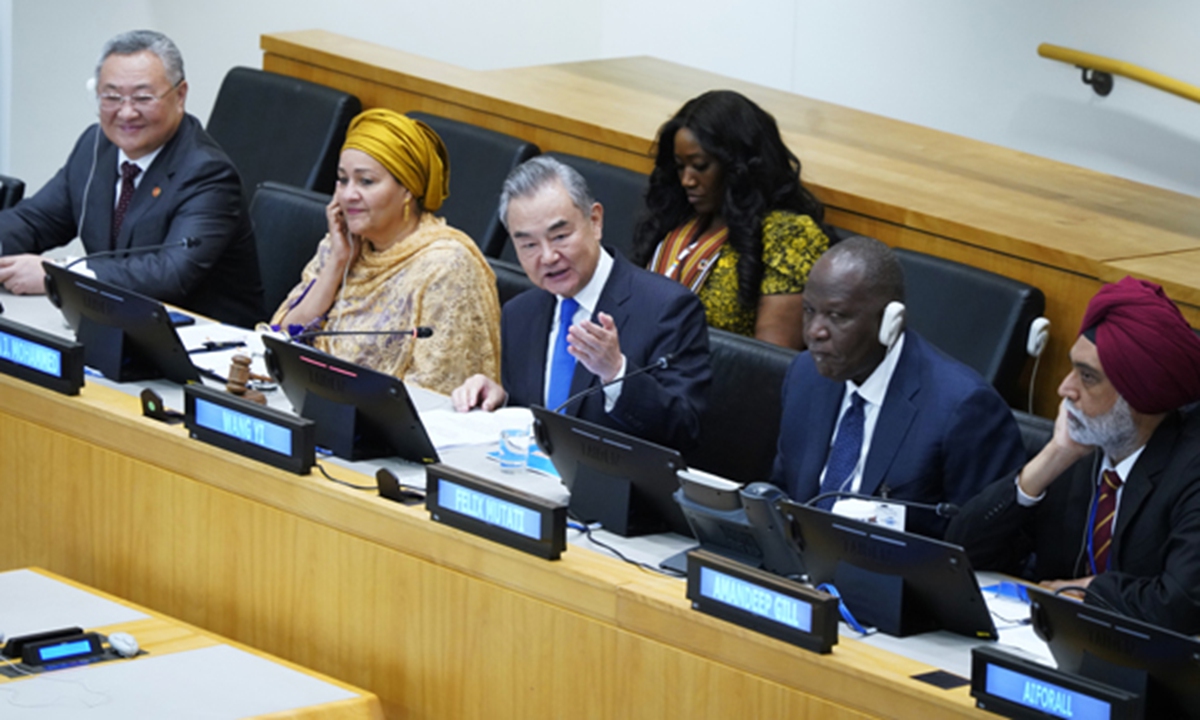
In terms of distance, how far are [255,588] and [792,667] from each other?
94cm

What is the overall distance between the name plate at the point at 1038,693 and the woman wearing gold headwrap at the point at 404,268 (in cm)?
164

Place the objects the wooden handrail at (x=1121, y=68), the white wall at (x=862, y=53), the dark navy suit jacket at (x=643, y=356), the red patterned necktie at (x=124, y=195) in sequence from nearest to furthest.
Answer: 1. the dark navy suit jacket at (x=643, y=356)
2. the red patterned necktie at (x=124, y=195)
3. the wooden handrail at (x=1121, y=68)
4. the white wall at (x=862, y=53)

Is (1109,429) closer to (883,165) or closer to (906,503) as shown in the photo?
(906,503)

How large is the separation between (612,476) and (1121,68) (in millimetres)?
3774

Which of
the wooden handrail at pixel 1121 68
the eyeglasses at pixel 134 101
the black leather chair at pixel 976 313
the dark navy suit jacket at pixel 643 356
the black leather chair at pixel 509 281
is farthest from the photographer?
the wooden handrail at pixel 1121 68

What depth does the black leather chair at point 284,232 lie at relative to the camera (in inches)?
158

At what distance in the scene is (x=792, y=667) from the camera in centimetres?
194

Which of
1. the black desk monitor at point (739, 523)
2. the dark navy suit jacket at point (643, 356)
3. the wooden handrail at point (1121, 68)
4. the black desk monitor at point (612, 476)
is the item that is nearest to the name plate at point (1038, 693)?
the black desk monitor at point (739, 523)

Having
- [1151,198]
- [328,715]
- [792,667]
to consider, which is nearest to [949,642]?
[792,667]

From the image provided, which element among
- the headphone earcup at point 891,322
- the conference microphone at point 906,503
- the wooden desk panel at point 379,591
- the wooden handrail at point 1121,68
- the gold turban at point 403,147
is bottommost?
the wooden desk panel at point 379,591

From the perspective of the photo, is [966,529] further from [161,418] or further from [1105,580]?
[161,418]

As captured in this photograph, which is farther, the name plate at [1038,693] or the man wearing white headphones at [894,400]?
the man wearing white headphones at [894,400]

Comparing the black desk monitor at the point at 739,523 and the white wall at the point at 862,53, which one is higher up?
the white wall at the point at 862,53

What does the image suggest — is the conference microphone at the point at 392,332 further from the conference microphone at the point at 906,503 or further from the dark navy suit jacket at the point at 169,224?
the conference microphone at the point at 906,503
